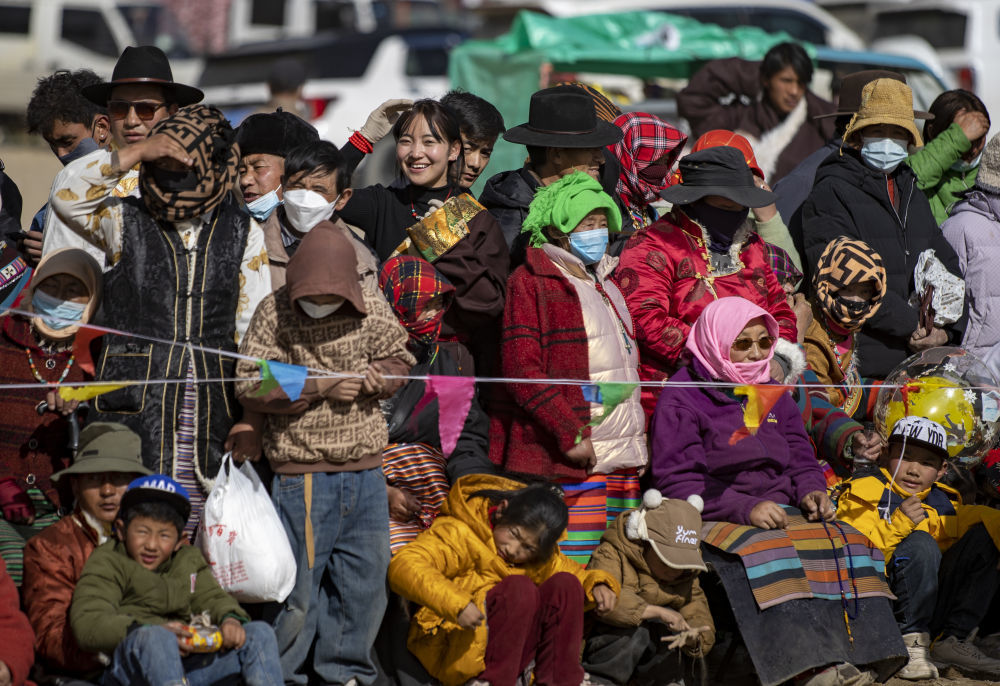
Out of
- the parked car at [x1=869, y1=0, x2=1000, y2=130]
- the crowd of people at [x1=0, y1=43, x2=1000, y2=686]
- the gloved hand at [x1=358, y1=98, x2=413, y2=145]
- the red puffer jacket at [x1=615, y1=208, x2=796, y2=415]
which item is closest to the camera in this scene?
the crowd of people at [x1=0, y1=43, x2=1000, y2=686]

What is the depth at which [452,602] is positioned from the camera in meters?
5.16

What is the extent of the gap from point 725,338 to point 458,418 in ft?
4.02

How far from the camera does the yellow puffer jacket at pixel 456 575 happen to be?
5.27m

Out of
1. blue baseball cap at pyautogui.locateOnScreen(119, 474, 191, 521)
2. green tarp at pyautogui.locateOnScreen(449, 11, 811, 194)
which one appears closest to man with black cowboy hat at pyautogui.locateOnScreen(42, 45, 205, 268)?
blue baseball cap at pyautogui.locateOnScreen(119, 474, 191, 521)

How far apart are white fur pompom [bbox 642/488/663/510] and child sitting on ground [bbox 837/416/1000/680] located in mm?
1169

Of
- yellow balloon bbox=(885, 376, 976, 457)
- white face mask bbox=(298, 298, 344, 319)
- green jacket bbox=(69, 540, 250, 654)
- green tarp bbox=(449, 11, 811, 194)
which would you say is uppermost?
green tarp bbox=(449, 11, 811, 194)

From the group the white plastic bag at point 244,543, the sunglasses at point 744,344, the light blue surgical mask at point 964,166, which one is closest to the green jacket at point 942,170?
the light blue surgical mask at point 964,166

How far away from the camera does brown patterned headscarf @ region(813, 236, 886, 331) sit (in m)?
6.78

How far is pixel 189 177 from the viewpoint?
17.4ft

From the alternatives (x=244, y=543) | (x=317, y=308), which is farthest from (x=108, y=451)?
(x=317, y=308)

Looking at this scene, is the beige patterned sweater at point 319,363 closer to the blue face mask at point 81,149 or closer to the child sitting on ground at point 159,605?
the child sitting on ground at point 159,605

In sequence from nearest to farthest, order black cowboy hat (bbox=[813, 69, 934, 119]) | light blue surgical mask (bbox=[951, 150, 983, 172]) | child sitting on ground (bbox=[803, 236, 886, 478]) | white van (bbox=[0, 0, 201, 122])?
child sitting on ground (bbox=[803, 236, 886, 478]) → black cowboy hat (bbox=[813, 69, 934, 119]) → light blue surgical mask (bbox=[951, 150, 983, 172]) → white van (bbox=[0, 0, 201, 122])

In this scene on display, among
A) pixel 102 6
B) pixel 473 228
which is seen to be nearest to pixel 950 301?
pixel 473 228

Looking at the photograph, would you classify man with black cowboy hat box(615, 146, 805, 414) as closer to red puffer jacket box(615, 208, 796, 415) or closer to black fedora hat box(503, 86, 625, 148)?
red puffer jacket box(615, 208, 796, 415)
